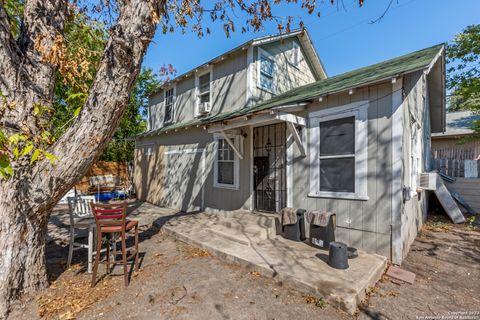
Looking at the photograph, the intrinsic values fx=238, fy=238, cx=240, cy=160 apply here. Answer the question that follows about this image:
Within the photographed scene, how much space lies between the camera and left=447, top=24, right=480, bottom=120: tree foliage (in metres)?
10.7

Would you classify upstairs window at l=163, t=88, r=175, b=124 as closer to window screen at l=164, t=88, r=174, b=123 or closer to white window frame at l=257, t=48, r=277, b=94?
window screen at l=164, t=88, r=174, b=123

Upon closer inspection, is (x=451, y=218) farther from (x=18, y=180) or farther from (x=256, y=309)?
(x=18, y=180)

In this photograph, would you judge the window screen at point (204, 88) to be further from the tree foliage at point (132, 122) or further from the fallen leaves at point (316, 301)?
the tree foliage at point (132, 122)

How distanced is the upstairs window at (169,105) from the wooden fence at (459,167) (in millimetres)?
11758

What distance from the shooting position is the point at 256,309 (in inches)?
119

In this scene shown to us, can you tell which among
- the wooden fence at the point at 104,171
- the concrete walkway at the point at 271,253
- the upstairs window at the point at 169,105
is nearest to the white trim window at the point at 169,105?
the upstairs window at the point at 169,105

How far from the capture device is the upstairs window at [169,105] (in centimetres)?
1103

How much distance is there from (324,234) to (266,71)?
587 centimetres

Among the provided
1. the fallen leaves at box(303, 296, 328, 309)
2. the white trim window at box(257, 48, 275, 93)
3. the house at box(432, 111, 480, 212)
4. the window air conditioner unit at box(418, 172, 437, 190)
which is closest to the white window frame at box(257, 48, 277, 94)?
the white trim window at box(257, 48, 275, 93)

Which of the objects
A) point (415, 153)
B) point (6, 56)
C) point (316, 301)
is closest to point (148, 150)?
point (6, 56)

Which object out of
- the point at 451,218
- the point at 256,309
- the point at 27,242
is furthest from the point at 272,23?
the point at 451,218

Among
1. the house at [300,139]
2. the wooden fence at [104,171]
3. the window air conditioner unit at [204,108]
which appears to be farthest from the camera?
the wooden fence at [104,171]

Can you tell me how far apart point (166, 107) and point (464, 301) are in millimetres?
11577

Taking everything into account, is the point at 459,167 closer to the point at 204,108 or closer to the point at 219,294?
the point at 204,108
